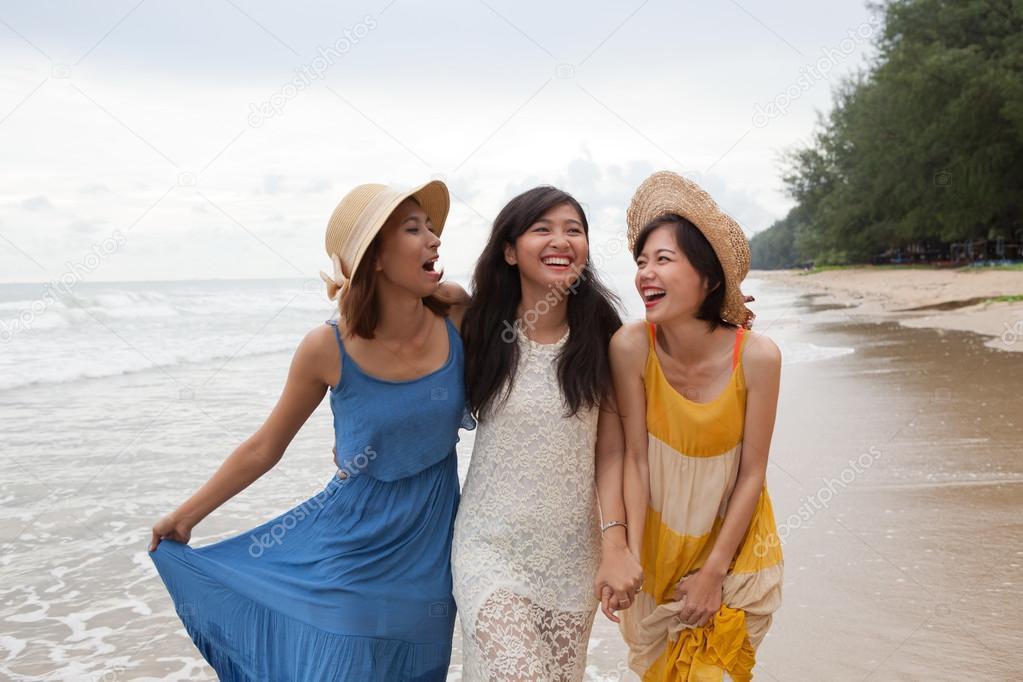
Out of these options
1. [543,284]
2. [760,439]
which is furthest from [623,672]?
[543,284]

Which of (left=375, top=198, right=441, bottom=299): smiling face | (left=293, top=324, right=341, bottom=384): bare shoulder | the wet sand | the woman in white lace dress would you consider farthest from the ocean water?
(left=375, top=198, right=441, bottom=299): smiling face

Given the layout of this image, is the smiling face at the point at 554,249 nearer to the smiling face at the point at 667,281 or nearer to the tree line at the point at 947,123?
the smiling face at the point at 667,281

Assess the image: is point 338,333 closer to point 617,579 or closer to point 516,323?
point 516,323

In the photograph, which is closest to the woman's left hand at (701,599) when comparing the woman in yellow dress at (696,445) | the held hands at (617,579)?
the woman in yellow dress at (696,445)

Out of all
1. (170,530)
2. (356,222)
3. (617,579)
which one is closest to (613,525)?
(617,579)

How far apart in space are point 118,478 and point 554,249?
598cm

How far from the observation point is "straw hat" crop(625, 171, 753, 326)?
9.68 ft

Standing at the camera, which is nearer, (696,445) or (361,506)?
(696,445)

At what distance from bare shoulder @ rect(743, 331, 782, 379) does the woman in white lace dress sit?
0.45 meters

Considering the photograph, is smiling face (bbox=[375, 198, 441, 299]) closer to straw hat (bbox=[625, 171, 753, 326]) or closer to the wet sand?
straw hat (bbox=[625, 171, 753, 326])

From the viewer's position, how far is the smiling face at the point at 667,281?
291 centimetres

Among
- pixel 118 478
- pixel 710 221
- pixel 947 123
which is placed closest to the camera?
pixel 710 221

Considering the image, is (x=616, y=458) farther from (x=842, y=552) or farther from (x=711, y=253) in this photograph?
(x=842, y=552)

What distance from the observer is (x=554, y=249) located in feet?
10.3
